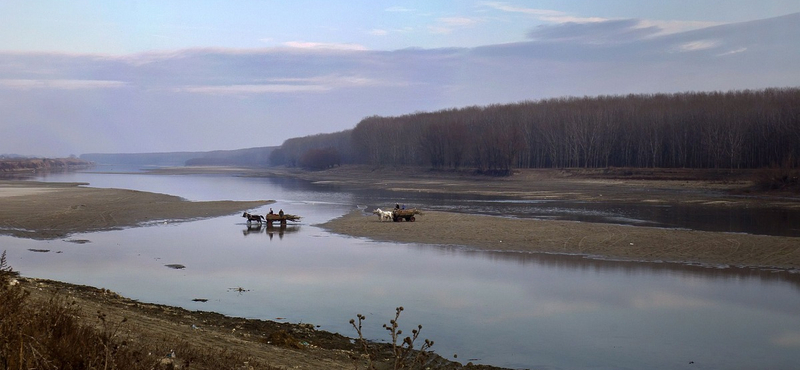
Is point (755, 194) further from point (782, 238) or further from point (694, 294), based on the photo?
point (694, 294)

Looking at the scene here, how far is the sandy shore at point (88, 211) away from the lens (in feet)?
95.7

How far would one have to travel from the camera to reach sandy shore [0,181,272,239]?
2916 cm

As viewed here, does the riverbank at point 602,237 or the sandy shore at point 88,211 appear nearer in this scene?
the riverbank at point 602,237

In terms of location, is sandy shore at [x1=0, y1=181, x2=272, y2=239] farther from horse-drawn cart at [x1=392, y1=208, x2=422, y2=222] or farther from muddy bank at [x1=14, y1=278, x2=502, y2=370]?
muddy bank at [x1=14, y1=278, x2=502, y2=370]

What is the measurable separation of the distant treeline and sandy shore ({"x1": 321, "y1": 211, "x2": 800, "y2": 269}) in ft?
140

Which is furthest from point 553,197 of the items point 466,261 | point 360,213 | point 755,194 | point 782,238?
point 466,261

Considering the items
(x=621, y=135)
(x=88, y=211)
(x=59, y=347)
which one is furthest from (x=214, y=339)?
(x=621, y=135)

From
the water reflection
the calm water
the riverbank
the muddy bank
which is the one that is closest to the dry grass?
the muddy bank

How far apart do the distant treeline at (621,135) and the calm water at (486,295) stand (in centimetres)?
5175

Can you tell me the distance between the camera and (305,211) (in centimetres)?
4047

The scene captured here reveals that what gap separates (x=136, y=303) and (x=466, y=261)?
10.8 m

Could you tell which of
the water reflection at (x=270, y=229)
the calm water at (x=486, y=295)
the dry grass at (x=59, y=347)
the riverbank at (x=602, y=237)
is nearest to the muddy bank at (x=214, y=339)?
the dry grass at (x=59, y=347)

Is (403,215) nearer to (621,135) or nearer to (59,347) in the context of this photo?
(59,347)

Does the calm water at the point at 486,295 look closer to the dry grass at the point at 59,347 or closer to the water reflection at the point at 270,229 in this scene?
the water reflection at the point at 270,229
